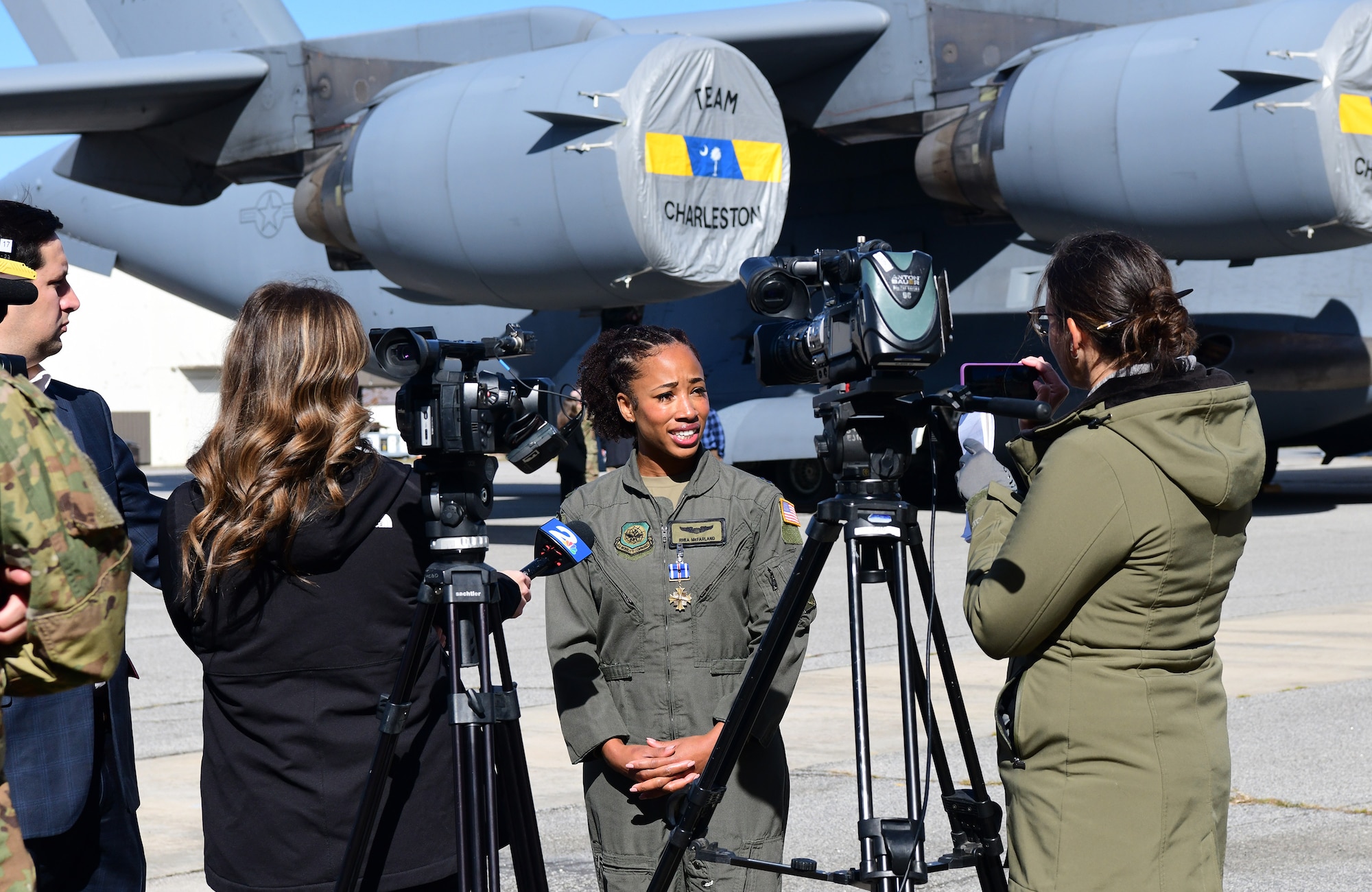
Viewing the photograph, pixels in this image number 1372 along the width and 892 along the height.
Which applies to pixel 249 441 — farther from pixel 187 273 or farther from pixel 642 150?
pixel 187 273

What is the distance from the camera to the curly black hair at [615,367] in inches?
125

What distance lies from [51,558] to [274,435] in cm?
91

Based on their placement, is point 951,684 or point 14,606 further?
point 951,684

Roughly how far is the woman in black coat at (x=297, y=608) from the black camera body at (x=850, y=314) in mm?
802

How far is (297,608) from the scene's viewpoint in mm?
2480

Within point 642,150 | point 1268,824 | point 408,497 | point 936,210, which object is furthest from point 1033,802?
point 936,210

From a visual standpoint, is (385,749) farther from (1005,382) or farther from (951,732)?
(951,732)

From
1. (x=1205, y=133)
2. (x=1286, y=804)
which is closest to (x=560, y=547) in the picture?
(x=1286, y=804)

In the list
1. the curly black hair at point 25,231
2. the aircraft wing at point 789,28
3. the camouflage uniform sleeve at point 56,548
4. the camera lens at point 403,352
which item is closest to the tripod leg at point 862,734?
the camera lens at point 403,352

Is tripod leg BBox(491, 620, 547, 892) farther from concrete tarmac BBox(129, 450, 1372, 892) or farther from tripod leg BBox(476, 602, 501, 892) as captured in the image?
concrete tarmac BBox(129, 450, 1372, 892)

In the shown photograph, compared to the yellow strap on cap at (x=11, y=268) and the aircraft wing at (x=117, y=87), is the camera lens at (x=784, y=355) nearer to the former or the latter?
the yellow strap on cap at (x=11, y=268)

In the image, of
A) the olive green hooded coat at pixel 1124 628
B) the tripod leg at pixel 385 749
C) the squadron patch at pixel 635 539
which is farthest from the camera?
the squadron patch at pixel 635 539

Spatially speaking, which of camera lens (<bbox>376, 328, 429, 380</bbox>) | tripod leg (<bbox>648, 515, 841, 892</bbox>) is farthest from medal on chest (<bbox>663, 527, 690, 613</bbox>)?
camera lens (<bbox>376, 328, 429, 380</bbox>)

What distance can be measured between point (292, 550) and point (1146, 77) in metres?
9.37
